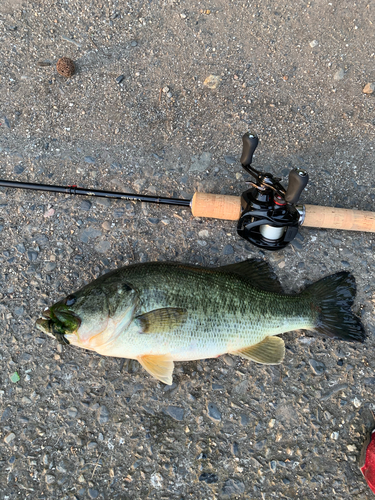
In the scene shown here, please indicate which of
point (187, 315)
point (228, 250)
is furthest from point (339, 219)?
point (187, 315)

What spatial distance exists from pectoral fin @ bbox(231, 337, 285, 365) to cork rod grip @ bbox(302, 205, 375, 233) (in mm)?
1107

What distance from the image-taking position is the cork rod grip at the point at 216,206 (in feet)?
9.53

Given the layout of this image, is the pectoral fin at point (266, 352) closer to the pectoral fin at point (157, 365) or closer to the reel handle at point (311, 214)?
the pectoral fin at point (157, 365)

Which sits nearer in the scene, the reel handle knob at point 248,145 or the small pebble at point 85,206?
the reel handle knob at point 248,145

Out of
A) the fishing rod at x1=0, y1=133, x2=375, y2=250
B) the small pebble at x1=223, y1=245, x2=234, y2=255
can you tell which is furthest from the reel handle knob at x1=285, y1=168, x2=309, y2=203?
the small pebble at x1=223, y1=245, x2=234, y2=255

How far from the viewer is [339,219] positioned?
9.89ft

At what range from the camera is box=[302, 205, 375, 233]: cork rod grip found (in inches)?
118

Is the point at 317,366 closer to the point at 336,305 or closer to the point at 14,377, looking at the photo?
the point at 336,305

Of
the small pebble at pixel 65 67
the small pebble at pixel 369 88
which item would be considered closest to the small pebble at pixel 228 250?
the small pebble at pixel 369 88

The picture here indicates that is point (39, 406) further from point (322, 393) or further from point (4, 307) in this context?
point (322, 393)

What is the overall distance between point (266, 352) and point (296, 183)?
142cm

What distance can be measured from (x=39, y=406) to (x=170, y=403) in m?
1.16

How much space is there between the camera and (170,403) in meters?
2.91

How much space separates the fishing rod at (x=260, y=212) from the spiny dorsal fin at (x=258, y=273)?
0.20 meters
